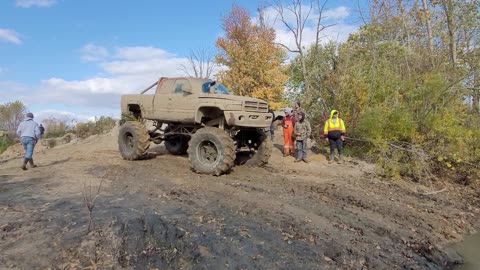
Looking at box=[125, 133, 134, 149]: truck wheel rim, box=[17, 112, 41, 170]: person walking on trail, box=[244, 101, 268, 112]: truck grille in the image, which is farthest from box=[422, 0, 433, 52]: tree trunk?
box=[17, 112, 41, 170]: person walking on trail

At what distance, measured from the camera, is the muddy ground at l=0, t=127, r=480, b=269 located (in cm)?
417

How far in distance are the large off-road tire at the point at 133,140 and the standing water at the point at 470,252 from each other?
7.44m

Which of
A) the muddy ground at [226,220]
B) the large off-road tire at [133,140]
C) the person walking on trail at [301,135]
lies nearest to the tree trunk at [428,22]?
the person walking on trail at [301,135]

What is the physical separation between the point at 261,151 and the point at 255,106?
1.55 meters

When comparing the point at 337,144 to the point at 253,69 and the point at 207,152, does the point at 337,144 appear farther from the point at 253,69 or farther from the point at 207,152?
the point at 253,69

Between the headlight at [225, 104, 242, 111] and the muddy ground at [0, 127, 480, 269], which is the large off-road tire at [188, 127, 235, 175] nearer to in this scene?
the muddy ground at [0, 127, 480, 269]

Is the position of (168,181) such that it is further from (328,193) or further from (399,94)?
(399,94)

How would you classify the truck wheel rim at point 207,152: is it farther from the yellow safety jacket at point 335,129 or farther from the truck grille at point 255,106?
the yellow safety jacket at point 335,129

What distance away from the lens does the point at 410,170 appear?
31.4 ft

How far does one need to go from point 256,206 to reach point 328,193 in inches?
76.9

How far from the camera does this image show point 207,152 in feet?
28.7

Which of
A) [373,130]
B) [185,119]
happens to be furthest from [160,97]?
[373,130]

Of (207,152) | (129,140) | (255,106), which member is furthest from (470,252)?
(129,140)

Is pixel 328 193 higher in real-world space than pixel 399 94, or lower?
lower
